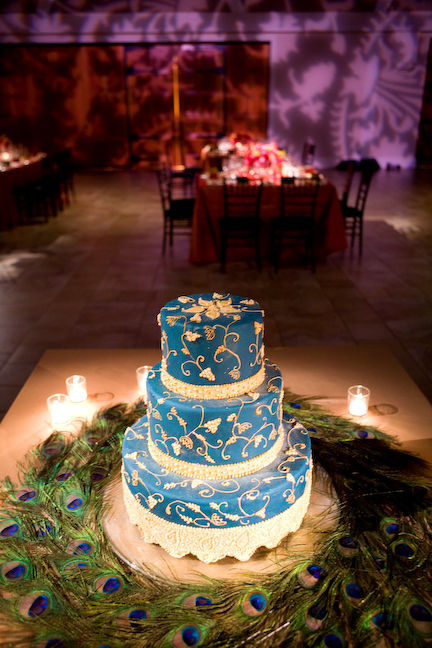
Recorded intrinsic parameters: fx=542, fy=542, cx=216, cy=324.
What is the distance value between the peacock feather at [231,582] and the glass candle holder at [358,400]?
0.47m

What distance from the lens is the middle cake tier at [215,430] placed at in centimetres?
199

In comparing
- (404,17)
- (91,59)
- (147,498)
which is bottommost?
(147,498)

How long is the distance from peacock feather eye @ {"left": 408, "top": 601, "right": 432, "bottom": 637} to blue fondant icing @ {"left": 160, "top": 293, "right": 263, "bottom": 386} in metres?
0.97

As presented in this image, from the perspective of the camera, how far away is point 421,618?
182 cm

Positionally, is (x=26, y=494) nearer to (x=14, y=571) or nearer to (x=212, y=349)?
(x=14, y=571)

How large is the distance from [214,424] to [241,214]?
4.07m

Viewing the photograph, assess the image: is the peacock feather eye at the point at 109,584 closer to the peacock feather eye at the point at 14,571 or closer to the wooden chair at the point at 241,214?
the peacock feather eye at the point at 14,571

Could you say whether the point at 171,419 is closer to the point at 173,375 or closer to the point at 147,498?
the point at 173,375

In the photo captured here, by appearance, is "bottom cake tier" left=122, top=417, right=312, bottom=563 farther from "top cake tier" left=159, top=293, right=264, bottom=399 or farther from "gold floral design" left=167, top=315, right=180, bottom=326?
"gold floral design" left=167, top=315, right=180, bottom=326

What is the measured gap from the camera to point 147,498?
212cm

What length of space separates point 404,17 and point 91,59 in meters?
6.72

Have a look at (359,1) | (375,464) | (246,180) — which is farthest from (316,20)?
(375,464)

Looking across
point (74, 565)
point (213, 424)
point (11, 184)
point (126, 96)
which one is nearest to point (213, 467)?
point (213, 424)

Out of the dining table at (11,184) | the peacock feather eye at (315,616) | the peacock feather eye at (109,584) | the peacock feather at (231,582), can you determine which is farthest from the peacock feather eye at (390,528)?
A: the dining table at (11,184)
